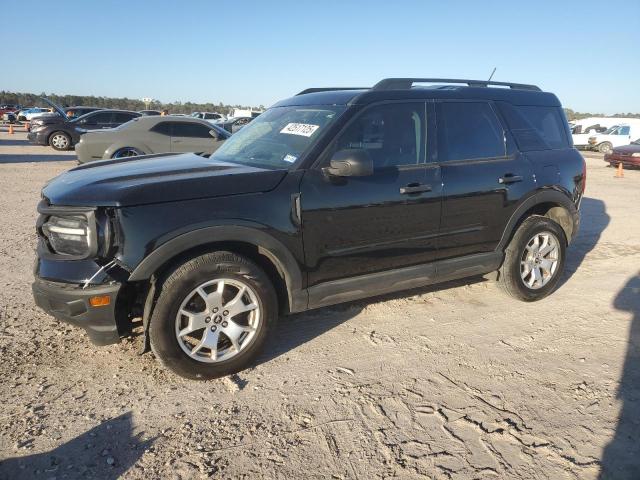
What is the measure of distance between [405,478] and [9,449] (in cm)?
201

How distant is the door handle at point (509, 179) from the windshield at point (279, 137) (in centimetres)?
162

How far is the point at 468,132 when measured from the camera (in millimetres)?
4230

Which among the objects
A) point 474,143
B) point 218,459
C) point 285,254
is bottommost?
point 218,459

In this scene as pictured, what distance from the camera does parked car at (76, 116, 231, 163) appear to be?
437 inches

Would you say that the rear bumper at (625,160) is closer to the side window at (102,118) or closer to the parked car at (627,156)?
the parked car at (627,156)

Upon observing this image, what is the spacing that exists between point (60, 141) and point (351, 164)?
1812 centimetres

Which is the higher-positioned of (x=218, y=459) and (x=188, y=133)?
(x=188, y=133)

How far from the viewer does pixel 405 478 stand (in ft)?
7.76

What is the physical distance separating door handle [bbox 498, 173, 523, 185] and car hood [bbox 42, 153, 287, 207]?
82.6 inches

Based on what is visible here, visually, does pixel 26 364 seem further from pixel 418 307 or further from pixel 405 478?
pixel 418 307

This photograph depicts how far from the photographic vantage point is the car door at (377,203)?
3.43 metres

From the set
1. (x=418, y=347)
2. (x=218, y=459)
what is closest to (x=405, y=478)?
(x=218, y=459)

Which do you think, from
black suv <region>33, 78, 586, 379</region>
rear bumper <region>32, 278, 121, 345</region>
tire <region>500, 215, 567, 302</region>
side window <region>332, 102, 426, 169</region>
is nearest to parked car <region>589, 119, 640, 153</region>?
tire <region>500, 215, 567, 302</region>

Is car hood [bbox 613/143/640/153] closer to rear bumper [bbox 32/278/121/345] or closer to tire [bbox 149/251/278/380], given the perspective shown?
tire [bbox 149/251/278/380]
